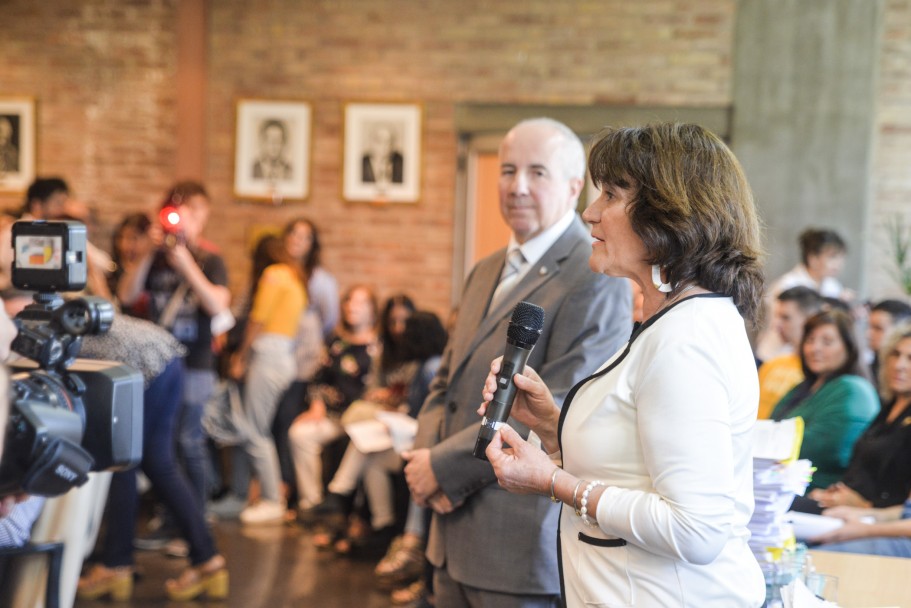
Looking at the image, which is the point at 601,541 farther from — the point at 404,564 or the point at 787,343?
the point at 787,343

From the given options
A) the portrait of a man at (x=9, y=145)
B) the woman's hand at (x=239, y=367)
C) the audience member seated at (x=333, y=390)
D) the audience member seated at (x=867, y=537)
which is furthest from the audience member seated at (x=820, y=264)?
the portrait of a man at (x=9, y=145)

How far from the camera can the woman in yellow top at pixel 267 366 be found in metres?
5.89

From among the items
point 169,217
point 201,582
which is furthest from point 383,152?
point 201,582

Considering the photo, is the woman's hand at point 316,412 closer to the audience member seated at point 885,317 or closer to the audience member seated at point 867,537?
the audience member seated at point 885,317

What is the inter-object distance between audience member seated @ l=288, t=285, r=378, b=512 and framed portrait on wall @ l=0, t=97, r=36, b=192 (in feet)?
11.1

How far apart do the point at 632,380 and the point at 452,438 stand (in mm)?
876

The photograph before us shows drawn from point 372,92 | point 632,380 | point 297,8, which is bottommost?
point 632,380

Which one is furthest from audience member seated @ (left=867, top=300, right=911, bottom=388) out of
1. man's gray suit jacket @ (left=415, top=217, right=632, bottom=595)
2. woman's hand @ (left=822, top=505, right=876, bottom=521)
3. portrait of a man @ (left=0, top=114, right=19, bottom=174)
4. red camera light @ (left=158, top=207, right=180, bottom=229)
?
portrait of a man @ (left=0, top=114, right=19, bottom=174)

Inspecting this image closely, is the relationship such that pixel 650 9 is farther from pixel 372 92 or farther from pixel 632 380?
pixel 632 380

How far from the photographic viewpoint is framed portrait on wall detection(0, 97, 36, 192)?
7.80 metres

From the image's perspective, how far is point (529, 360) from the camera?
7.89 ft

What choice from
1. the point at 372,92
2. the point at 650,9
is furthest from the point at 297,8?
the point at 650,9

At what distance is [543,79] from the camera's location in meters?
7.25

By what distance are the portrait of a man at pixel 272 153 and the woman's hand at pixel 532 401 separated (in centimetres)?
588
